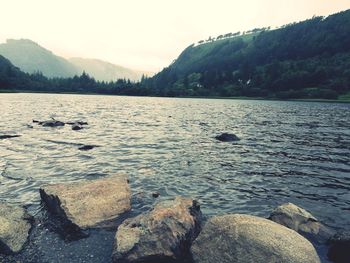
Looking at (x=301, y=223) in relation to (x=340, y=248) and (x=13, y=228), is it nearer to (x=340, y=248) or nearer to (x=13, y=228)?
(x=340, y=248)

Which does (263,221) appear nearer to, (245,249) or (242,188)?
(245,249)

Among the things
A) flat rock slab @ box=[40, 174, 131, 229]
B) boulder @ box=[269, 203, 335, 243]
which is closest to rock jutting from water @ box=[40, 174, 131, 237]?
flat rock slab @ box=[40, 174, 131, 229]

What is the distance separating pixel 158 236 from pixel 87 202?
5.01m

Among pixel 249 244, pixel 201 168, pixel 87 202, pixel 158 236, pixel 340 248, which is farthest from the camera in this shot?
pixel 201 168

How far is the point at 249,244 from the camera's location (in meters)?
11.2

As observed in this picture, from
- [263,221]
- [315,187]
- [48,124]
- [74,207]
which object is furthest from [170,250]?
[48,124]

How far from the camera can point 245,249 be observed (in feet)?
36.5

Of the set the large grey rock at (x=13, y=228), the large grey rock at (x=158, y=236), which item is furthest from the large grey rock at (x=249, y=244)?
the large grey rock at (x=13, y=228)

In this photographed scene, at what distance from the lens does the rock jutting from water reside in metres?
15.1

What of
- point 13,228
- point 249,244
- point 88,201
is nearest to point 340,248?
point 249,244

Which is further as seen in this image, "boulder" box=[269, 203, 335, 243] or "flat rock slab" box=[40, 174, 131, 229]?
"flat rock slab" box=[40, 174, 131, 229]

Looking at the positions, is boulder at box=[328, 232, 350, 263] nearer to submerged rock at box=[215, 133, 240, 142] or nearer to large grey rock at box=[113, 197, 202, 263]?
large grey rock at box=[113, 197, 202, 263]

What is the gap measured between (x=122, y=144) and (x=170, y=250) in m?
27.3

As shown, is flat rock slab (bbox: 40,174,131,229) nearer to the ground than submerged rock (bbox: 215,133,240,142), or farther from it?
farther from it
